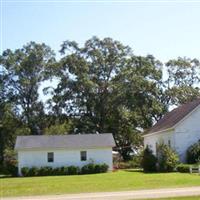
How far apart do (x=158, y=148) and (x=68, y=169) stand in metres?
11.2

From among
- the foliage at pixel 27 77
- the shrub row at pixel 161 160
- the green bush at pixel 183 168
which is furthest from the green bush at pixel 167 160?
the foliage at pixel 27 77

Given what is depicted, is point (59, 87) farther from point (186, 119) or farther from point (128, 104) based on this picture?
point (186, 119)

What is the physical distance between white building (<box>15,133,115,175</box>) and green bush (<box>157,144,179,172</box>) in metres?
11.0

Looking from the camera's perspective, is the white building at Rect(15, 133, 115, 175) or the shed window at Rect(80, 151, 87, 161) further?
the shed window at Rect(80, 151, 87, 161)

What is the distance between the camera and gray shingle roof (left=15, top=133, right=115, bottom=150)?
58.7m

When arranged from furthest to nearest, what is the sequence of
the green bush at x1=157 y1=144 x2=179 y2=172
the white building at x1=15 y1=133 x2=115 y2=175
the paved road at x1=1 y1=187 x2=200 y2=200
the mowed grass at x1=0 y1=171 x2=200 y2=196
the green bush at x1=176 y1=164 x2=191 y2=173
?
the white building at x1=15 y1=133 x2=115 y2=175 < the green bush at x1=157 y1=144 x2=179 y2=172 < the green bush at x1=176 y1=164 x2=191 y2=173 < the mowed grass at x1=0 y1=171 x2=200 y2=196 < the paved road at x1=1 y1=187 x2=200 y2=200

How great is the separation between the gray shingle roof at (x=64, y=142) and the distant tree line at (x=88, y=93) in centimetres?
1675

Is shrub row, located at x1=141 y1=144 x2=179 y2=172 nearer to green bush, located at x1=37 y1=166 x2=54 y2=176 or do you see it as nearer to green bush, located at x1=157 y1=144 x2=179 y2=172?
green bush, located at x1=157 y1=144 x2=179 y2=172

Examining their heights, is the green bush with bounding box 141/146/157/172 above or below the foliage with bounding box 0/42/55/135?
below

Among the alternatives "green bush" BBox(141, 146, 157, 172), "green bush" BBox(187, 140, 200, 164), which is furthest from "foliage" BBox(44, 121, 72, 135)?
"green bush" BBox(187, 140, 200, 164)

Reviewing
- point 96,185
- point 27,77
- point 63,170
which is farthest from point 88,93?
point 96,185

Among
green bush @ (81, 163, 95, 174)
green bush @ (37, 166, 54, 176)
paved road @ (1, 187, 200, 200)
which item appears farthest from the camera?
green bush @ (81, 163, 95, 174)

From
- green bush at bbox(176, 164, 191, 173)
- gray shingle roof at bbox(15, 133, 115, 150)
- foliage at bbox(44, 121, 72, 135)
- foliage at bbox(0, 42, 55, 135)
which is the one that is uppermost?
foliage at bbox(0, 42, 55, 135)

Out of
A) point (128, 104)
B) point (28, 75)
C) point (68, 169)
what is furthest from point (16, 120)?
point (68, 169)
